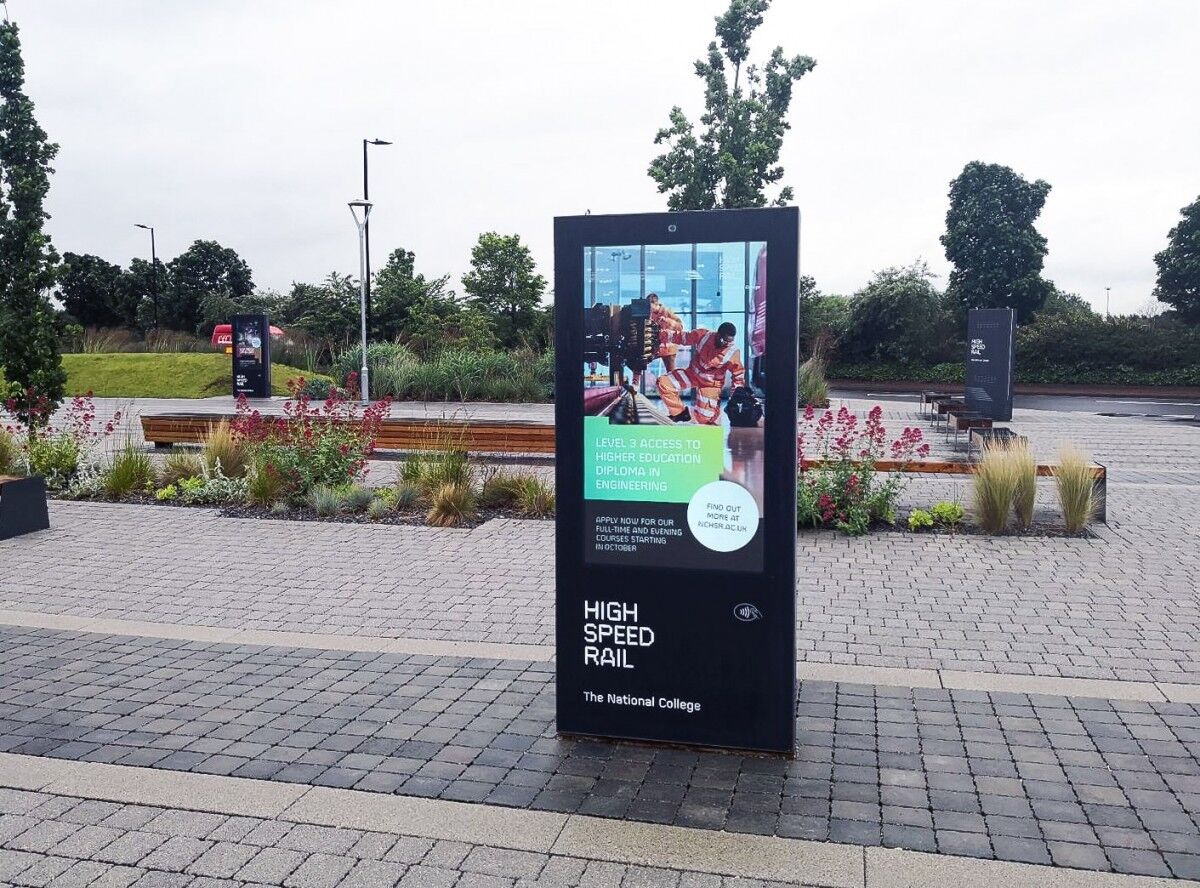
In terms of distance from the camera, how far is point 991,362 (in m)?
25.4

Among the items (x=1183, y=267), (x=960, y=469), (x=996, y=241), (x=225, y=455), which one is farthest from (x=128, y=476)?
(x=1183, y=267)

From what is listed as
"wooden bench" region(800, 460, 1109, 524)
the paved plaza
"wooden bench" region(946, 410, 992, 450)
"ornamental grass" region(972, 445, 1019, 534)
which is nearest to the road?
"wooden bench" region(946, 410, 992, 450)

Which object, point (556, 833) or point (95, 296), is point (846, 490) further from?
point (95, 296)

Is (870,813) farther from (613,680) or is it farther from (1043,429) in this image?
(1043,429)

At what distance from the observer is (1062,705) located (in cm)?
556

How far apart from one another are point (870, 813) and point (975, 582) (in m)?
4.39

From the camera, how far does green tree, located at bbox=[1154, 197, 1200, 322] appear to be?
152 feet

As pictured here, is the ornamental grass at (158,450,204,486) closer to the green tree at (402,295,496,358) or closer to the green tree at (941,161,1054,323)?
the green tree at (402,295,496,358)

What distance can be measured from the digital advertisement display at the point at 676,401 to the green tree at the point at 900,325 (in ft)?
134

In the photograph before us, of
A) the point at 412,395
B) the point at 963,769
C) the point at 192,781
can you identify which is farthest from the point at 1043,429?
the point at 192,781

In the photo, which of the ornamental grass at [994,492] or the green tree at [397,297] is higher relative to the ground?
the green tree at [397,297]

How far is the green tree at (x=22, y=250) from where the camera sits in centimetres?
1391

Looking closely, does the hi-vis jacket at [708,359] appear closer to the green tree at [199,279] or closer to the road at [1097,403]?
the road at [1097,403]

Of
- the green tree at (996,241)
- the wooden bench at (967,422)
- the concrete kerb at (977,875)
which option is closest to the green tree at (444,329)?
the wooden bench at (967,422)
